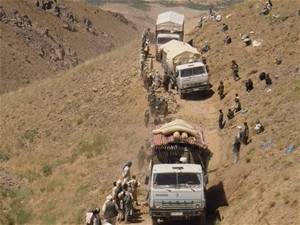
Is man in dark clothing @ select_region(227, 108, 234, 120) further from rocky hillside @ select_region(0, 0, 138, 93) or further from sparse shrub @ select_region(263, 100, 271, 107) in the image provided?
rocky hillside @ select_region(0, 0, 138, 93)

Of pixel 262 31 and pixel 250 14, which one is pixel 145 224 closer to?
pixel 262 31

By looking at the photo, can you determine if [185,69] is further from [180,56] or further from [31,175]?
[31,175]

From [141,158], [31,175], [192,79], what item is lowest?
[31,175]

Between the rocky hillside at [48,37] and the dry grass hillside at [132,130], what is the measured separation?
2187 centimetres

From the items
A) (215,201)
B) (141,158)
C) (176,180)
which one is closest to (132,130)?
(141,158)

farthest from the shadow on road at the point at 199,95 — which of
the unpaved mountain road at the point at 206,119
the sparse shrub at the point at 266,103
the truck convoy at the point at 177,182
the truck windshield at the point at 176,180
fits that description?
the truck windshield at the point at 176,180

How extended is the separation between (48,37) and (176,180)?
68.8m

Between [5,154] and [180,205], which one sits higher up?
[180,205]

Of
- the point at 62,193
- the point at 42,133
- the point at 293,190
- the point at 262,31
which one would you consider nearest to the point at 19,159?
the point at 42,133

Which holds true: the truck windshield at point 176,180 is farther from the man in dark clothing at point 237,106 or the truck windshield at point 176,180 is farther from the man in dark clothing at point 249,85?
the man in dark clothing at point 249,85

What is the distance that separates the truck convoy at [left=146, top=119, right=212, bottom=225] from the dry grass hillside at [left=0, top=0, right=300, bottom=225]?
1.42m

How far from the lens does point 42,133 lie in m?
41.0

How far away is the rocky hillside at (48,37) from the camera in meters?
73.5

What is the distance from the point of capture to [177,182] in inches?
760
